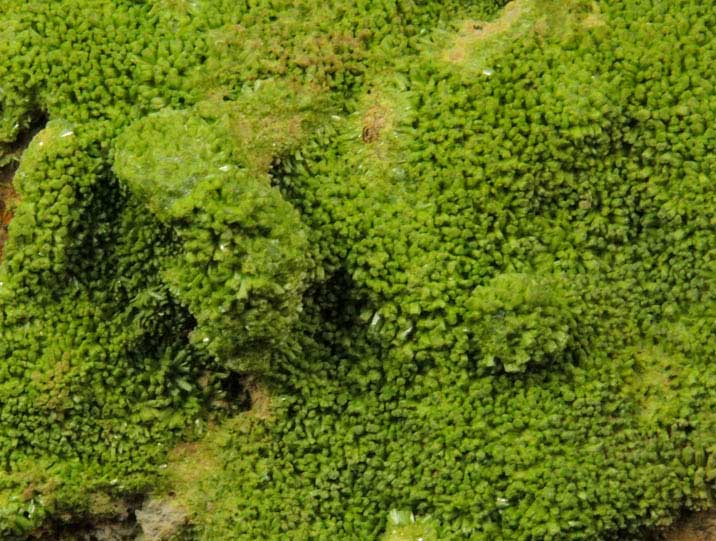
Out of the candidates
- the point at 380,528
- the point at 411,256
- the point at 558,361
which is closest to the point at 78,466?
the point at 380,528

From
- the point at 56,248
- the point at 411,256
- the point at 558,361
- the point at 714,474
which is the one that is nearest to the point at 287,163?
the point at 411,256

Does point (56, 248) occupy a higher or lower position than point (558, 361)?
higher

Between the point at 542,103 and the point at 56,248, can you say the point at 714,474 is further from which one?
the point at 56,248

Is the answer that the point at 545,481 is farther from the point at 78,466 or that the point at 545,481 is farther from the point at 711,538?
the point at 78,466

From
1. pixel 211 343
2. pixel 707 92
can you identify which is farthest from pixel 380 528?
pixel 707 92

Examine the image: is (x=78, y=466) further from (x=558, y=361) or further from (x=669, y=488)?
(x=669, y=488)

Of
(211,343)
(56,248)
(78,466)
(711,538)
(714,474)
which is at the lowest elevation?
(711,538)

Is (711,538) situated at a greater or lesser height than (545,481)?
lesser
